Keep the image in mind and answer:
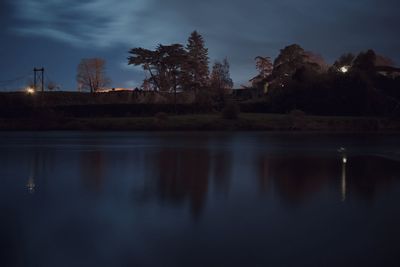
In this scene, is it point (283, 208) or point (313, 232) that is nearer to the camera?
point (313, 232)

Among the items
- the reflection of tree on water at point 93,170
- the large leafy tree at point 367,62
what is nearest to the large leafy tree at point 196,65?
the large leafy tree at point 367,62

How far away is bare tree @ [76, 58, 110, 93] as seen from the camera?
236 feet

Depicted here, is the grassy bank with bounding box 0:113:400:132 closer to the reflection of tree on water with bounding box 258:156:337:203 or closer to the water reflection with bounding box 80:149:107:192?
the water reflection with bounding box 80:149:107:192

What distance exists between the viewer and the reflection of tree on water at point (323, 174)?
9341 millimetres

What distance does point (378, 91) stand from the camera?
48188 mm

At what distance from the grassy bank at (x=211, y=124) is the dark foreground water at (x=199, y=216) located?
85.6ft

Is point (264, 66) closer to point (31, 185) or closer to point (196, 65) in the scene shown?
point (196, 65)

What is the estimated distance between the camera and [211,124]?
3897cm

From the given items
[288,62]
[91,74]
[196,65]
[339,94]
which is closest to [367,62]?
[288,62]

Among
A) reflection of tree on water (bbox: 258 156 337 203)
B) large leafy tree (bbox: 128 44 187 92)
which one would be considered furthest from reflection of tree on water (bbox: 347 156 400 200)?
large leafy tree (bbox: 128 44 187 92)

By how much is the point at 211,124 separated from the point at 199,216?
106 ft

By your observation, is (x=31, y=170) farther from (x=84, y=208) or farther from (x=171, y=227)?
(x=171, y=227)

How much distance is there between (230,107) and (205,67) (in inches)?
1077

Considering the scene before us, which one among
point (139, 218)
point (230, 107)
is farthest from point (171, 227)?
point (230, 107)
